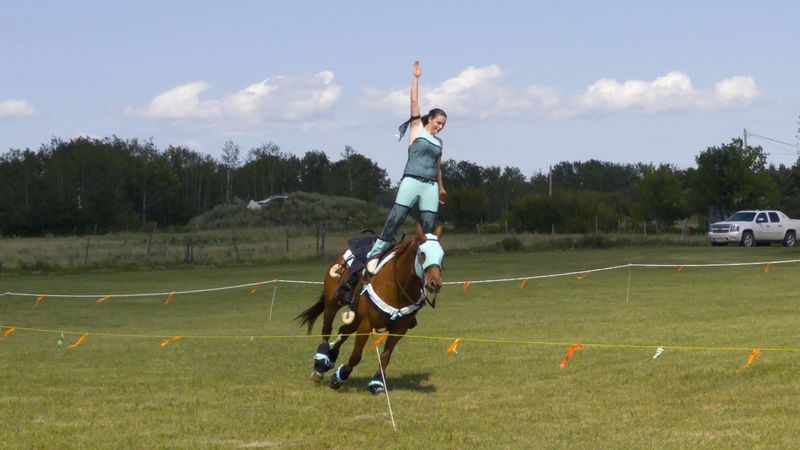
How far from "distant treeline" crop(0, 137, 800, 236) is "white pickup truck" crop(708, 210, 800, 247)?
617 inches

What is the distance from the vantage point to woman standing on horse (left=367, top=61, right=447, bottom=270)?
11.5 meters

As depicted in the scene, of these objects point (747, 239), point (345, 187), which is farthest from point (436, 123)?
point (345, 187)

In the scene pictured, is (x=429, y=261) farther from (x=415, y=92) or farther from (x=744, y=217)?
(x=744, y=217)

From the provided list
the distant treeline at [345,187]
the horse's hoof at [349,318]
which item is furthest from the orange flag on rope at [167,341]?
the distant treeline at [345,187]

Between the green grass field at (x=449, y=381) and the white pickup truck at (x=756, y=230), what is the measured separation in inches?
1131

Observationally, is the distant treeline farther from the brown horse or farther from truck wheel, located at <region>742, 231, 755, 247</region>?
the brown horse

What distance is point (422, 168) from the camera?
11523 mm

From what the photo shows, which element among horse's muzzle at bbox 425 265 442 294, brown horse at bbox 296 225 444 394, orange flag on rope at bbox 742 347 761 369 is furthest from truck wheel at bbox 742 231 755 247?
horse's muzzle at bbox 425 265 442 294

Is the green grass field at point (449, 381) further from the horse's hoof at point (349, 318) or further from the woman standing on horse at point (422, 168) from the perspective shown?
the woman standing on horse at point (422, 168)

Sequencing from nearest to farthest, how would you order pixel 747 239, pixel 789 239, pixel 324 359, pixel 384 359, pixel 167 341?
pixel 384 359, pixel 324 359, pixel 167 341, pixel 747 239, pixel 789 239

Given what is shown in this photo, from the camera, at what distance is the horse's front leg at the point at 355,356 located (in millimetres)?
11992

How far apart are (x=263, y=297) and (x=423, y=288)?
20.4 meters

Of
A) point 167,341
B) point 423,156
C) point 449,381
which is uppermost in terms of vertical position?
point 423,156

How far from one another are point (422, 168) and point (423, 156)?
12 centimetres
